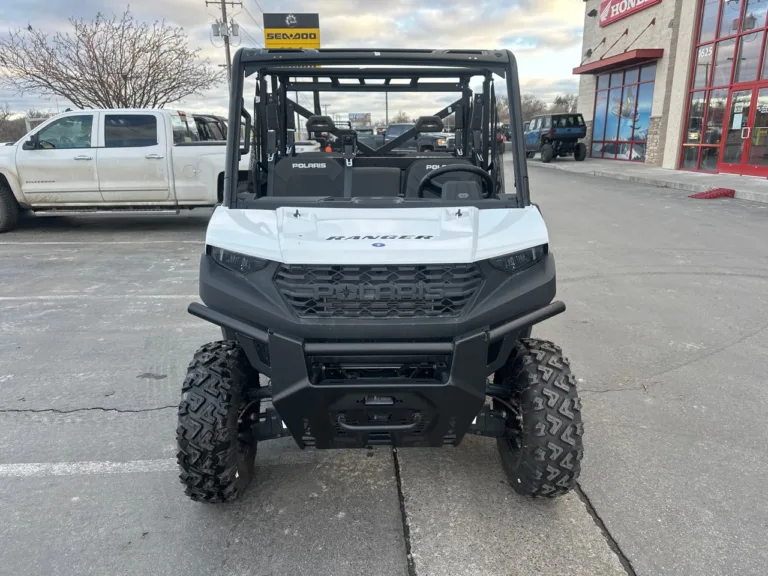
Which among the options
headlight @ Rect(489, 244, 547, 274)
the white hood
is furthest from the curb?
the white hood

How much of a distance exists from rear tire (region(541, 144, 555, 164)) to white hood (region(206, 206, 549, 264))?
2360 centimetres

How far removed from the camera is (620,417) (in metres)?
3.59

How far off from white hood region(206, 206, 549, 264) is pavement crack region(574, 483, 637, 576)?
1.30 meters

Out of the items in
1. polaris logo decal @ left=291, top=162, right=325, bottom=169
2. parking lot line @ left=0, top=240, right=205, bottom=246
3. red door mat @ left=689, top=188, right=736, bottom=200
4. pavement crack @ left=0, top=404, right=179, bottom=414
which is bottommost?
pavement crack @ left=0, top=404, right=179, bottom=414

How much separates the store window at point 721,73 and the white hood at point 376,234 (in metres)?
16.9

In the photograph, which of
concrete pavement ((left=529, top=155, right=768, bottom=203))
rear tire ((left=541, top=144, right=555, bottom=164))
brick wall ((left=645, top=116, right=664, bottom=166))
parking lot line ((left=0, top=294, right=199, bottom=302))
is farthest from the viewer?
rear tire ((left=541, top=144, right=555, bottom=164))

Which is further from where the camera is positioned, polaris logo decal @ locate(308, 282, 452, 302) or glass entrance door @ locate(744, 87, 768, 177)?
glass entrance door @ locate(744, 87, 768, 177)

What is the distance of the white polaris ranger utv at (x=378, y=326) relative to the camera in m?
2.33

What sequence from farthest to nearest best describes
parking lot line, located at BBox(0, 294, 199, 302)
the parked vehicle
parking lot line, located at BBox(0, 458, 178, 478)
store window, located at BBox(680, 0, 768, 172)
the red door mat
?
the parked vehicle, store window, located at BBox(680, 0, 768, 172), the red door mat, parking lot line, located at BBox(0, 294, 199, 302), parking lot line, located at BBox(0, 458, 178, 478)

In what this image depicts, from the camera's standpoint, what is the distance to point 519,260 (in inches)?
101

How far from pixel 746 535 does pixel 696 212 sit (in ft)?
33.0

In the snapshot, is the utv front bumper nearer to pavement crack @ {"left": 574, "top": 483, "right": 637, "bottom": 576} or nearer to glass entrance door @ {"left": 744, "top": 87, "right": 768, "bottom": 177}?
pavement crack @ {"left": 574, "top": 483, "right": 637, "bottom": 576}

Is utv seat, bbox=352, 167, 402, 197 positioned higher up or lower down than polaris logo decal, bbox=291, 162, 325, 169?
lower down

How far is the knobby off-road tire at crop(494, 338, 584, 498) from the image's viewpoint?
2.52 m
